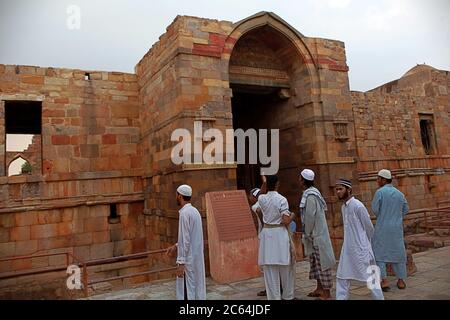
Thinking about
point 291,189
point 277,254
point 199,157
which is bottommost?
point 277,254

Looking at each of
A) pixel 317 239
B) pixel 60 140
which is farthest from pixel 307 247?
pixel 60 140

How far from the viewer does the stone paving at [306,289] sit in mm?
4195

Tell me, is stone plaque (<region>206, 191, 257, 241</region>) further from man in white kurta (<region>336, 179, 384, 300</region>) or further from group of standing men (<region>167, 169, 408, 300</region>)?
man in white kurta (<region>336, 179, 384, 300</region>)

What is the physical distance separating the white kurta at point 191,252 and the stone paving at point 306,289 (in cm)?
78

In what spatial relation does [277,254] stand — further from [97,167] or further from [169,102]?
[97,167]

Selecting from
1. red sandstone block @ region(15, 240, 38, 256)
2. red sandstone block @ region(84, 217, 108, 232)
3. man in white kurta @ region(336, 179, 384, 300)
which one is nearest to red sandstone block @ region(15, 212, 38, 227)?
red sandstone block @ region(15, 240, 38, 256)

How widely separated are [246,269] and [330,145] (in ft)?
14.5

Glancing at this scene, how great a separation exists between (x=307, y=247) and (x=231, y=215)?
1739 millimetres

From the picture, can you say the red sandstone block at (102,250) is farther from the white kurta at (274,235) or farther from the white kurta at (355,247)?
the white kurta at (355,247)

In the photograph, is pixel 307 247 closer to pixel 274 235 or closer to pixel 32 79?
pixel 274 235

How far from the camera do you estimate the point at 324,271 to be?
4.21 m

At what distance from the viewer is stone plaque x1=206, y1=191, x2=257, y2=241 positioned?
5.51 metres

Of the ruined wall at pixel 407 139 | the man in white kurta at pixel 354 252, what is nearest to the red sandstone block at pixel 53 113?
the man in white kurta at pixel 354 252
